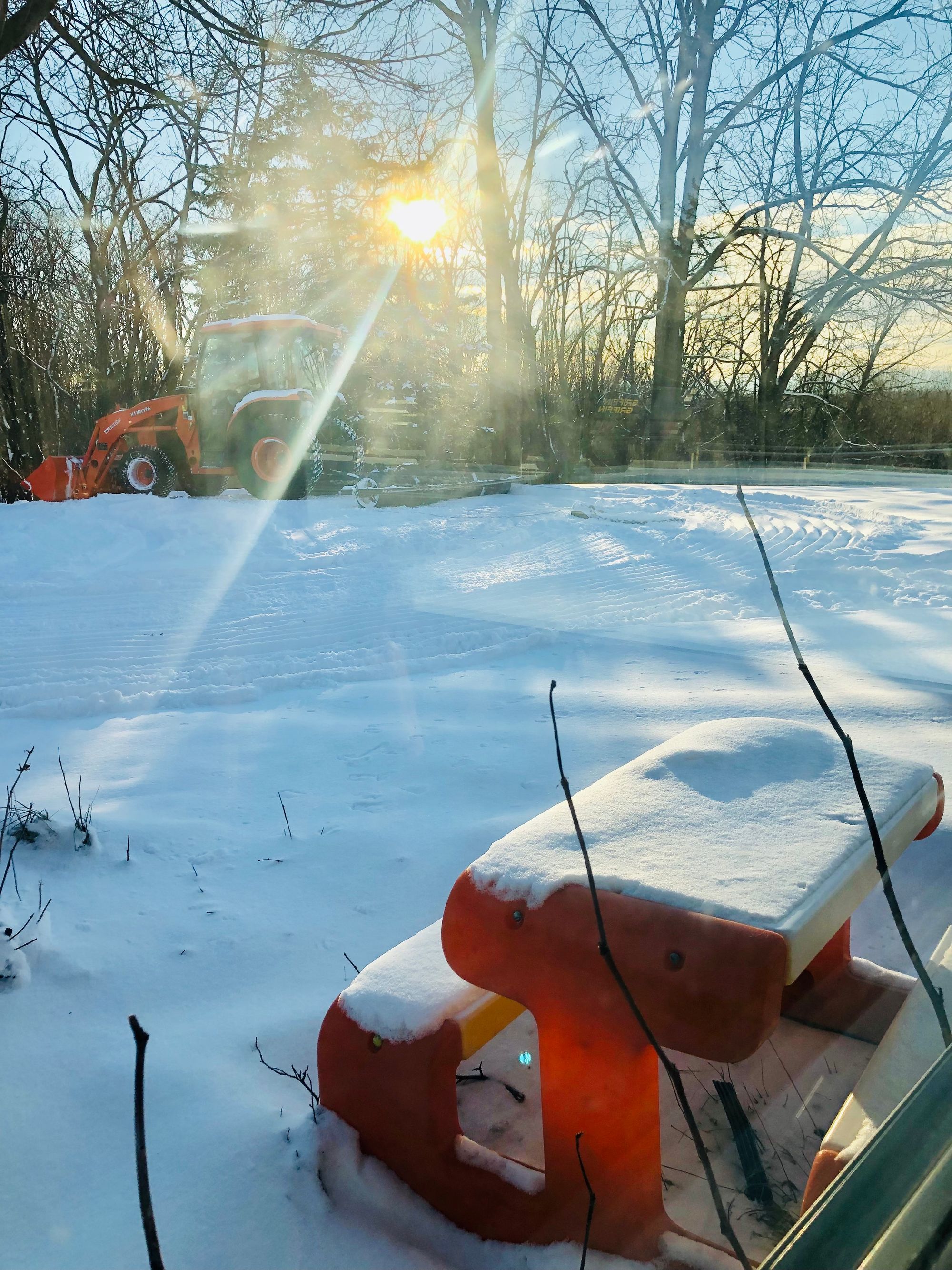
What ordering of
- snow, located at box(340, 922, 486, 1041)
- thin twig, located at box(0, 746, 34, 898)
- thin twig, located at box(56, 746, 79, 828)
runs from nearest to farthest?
snow, located at box(340, 922, 486, 1041), thin twig, located at box(0, 746, 34, 898), thin twig, located at box(56, 746, 79, 828)

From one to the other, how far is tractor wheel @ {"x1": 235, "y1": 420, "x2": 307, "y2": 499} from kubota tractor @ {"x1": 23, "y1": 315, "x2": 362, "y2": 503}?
2 cm

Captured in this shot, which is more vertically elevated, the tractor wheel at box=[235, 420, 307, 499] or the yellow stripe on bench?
the tractor wheel at box=[235, 420, 307, 499]

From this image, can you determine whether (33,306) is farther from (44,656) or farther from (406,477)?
(44,656)

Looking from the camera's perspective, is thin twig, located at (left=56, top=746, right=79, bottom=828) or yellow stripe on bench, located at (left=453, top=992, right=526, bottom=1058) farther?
thin twig, located at (left=56, top=746, right=79, bottom=828)

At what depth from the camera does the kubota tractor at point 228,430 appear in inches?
472

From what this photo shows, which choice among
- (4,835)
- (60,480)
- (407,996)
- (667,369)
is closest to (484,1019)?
(407,996)

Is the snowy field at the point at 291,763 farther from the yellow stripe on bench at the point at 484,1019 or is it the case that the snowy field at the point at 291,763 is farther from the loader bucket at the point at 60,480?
the loader bucket at the point at 60,480

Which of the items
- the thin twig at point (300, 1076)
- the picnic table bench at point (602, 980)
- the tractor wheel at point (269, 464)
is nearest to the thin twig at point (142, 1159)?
the picnic table bench at point (602, 980)

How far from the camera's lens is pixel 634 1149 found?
1418mm

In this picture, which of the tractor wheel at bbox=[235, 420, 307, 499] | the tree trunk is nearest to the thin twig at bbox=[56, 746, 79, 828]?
the tractor wheel at bbox=[235, 420, 307, 499]

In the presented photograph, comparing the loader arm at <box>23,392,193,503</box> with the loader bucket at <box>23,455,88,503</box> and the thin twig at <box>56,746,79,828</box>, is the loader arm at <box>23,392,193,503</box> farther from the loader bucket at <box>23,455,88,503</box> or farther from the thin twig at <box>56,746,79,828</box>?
the thin twig at <box>56,746,79,828</box>

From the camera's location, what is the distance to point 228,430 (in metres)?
12.3

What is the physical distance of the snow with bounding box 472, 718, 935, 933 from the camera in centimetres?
140

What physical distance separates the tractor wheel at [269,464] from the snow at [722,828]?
1037 cm
